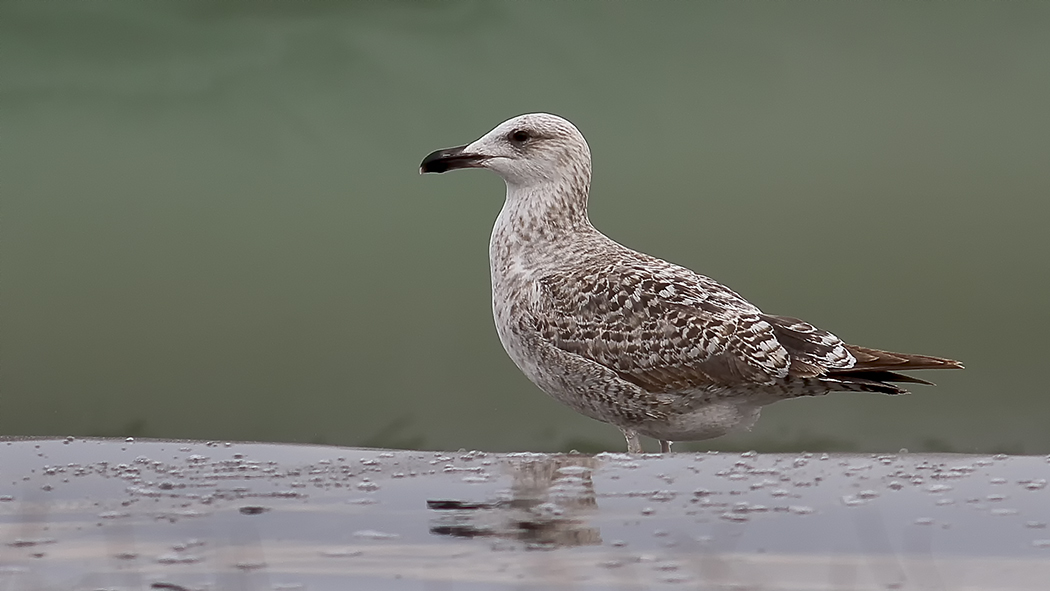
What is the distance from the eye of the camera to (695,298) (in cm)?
947

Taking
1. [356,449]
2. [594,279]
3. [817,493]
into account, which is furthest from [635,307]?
[817,493]

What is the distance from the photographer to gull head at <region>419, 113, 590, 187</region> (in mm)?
10141

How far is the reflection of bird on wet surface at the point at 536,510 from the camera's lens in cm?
517

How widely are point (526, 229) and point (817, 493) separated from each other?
445cm

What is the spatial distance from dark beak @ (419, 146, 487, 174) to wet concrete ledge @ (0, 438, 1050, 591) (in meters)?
3.18

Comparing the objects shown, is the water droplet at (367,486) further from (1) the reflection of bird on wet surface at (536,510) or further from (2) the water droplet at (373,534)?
(2) the water droplet at (373,534)

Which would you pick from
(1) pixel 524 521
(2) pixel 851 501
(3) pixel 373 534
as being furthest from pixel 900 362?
(3) pixel 373 534

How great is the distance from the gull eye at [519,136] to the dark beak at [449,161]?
27 centimetres

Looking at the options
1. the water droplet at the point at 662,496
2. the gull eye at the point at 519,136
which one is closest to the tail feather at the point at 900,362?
the gull eye at the point at 519,136

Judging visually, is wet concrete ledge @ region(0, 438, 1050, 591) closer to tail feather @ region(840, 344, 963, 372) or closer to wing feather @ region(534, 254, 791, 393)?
tail feather @ region(840, 344, 963, 372)

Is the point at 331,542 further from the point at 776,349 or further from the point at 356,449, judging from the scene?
the point at 776,349

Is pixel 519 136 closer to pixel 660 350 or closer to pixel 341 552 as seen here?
pixel 660 350

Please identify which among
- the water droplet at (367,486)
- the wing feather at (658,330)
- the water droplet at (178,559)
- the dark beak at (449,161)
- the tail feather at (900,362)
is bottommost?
the water droplet at (367,486)

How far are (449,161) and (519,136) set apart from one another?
0.59 metres
